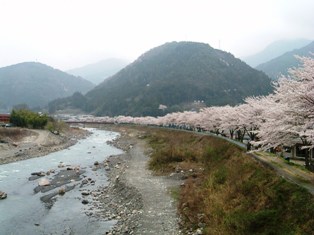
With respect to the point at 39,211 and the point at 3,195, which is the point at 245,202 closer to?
the point at 39,211

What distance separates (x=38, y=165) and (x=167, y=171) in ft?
71.2

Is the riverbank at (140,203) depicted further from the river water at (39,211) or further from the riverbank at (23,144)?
the riverbank at (23,144)

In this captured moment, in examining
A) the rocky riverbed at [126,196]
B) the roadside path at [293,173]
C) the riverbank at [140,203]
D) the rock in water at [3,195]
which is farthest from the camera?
the rock in water at [3,195]

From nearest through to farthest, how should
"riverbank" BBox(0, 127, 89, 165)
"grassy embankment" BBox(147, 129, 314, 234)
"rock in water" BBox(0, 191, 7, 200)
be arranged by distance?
"grassy embankment" BBox(147, 129, 314, 234) → "rock in water" BBox(0, 191, 7, 200) → "riverbank" BBox(0, 127, 89, 165)

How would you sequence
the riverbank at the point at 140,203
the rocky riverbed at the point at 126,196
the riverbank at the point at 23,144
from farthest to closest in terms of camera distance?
the riverbank at the point at 23,144 < the rocky riverbed at the point at 126,196 < the riverbank at the point at 140,203

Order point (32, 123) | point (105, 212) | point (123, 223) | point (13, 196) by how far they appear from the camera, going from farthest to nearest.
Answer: point (32, 123) → point (13, 196) → point (105, 212) → point (123, 223)

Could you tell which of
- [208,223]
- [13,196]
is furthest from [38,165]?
[208,223]

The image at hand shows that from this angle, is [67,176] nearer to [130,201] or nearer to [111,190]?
[111,190]

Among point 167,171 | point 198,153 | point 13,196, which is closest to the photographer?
point 13,196

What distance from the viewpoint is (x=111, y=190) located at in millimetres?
35062

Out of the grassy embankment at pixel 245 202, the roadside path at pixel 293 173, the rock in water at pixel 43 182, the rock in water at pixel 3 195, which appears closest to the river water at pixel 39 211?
the rock in water at pixel 3 195

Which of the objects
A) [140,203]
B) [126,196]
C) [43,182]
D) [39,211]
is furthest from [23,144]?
[140,203]

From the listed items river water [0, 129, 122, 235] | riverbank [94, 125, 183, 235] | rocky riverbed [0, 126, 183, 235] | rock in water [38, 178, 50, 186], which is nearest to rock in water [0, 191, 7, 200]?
river water [0, 129, 122, 235]

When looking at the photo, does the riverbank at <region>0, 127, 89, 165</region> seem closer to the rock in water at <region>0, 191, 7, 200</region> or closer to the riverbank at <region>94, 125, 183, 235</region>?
the rock in water at <region>0, 191, 7, 200</region>
